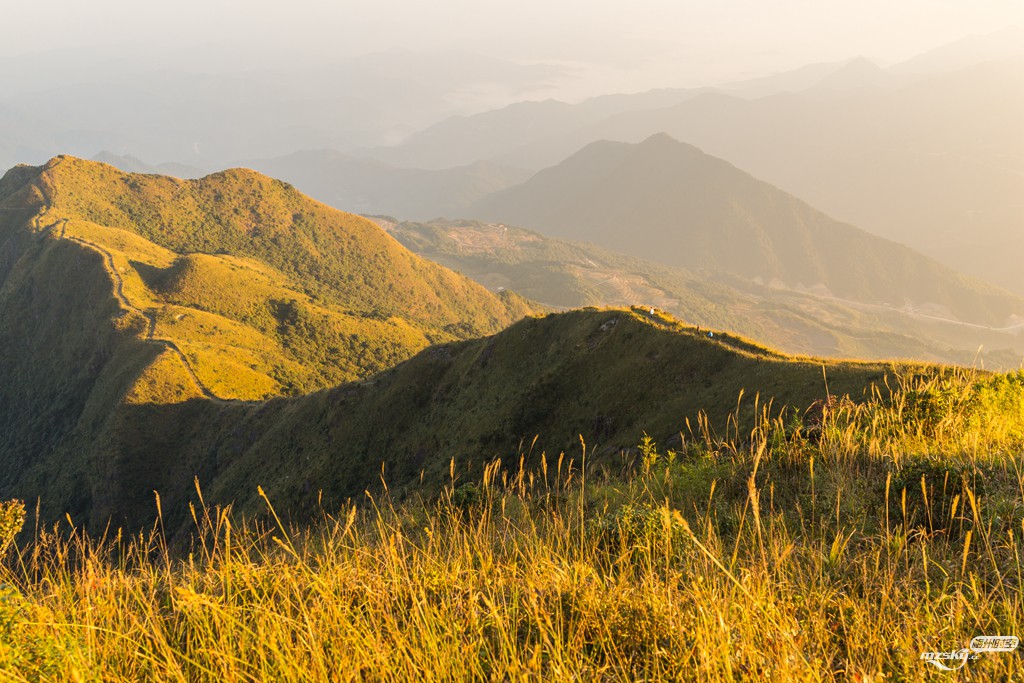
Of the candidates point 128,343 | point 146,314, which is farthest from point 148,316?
point 128,343

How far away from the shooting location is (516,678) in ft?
11.3

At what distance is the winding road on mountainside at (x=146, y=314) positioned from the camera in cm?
10700

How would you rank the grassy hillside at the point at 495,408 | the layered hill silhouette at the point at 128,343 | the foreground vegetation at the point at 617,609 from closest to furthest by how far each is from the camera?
the foreground vegetation at the point at 617,609, the grassy hillside at the point at 495,408, the layered hill silhouette at the point at 128,343

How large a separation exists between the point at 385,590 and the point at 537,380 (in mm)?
49483

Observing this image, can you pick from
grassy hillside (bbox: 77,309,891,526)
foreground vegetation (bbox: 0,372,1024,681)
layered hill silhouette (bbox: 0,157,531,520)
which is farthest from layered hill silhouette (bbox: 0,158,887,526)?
foreground vegetation (bbox: 0,372,1024,681)

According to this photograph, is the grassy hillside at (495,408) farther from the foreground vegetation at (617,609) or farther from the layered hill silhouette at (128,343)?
the foreground vegetation at (617,609)

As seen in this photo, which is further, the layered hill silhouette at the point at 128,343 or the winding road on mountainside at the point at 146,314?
the winding road on mountainside at the point at 146,314

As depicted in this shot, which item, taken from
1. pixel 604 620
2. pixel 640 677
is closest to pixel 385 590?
pixel 604 620

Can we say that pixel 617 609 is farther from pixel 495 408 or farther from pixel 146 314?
pixel 146 314

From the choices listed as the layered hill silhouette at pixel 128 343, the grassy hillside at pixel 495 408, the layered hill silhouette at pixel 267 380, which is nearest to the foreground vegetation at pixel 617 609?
the layered hill silhouette at pixel 267 380

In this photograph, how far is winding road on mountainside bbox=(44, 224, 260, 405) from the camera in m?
107

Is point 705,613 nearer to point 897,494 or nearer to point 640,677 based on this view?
point 640,677

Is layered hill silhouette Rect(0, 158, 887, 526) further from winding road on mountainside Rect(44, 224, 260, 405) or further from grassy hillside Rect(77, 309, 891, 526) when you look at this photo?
winding road on mountainside Rect(44, 224, 260, 405)

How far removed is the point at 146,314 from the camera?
127875 millimetres
